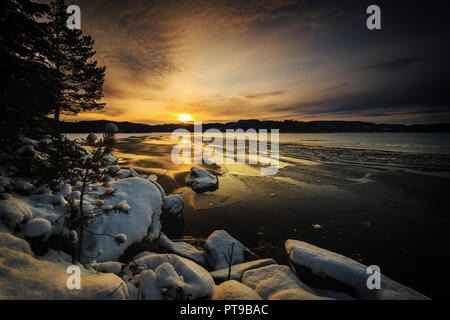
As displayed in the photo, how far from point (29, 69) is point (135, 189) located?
20.2 ft

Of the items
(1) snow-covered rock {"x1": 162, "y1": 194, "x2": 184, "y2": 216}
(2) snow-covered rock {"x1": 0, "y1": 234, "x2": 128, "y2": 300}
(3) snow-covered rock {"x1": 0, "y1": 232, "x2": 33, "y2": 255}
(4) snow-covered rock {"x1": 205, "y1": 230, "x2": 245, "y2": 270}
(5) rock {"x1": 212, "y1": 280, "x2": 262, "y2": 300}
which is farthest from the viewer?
(1) snow-covered rock {"x1": 162, "y1": 194, "x2": 184, "y2": 216}

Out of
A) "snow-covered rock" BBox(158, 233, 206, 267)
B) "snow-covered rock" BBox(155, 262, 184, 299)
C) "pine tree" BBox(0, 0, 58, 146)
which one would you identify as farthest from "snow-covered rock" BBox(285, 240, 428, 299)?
"pine tree" BBox(0, 0, 58, 146)

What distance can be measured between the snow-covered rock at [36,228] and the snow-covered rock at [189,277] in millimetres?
Result: 1780

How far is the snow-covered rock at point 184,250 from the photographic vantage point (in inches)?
176

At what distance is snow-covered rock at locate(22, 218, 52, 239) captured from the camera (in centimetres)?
257

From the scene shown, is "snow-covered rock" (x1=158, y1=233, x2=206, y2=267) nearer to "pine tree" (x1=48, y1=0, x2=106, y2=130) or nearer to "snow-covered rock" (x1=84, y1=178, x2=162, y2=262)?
"snow-covered rock" (x1=84, y1=178, x2=162, y2=262)

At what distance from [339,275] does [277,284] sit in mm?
1367

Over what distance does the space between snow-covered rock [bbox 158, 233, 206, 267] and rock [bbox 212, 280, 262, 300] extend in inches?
64.2

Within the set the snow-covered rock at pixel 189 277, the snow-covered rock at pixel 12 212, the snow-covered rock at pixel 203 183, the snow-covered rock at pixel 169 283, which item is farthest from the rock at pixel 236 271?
the snow-covered rock at pixel 203 183

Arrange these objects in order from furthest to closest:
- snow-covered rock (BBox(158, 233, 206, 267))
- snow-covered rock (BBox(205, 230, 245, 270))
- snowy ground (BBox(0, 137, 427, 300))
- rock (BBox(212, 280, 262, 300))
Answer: snow-covered rock (BBox(158, 233, 206, 267)) < snow-covered rock (BBox(205, 230, 245, 270)) < rock (BBox(212, 280, 262, 300)) < snowy ground (BBox(0, 137, 427, 300))

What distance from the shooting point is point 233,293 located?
2770 millimetres

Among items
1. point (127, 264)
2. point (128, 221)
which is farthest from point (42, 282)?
point (128, 221)
